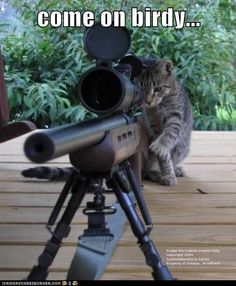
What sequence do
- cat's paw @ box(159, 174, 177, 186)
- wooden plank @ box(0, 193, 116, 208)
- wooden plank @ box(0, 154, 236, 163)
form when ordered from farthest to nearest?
wooden plank @ box(0, 154, 236, 163), cat's paw @ box(159, 174, 177, 186), wooden plank @ box(0, 193, 116, 208)

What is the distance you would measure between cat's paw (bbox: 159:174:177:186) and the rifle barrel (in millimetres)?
604

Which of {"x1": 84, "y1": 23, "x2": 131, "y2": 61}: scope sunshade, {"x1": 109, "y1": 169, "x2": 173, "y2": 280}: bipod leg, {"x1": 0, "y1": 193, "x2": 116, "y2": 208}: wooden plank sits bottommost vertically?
{"x1": 0, "y1": 193, "x2": 116, "y2": 208}: wooden plank

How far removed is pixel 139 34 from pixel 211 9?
0.57 ft

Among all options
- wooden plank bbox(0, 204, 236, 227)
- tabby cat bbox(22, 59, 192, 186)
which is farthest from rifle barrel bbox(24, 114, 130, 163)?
tabby cat bbox(22, 59, 192, 186)

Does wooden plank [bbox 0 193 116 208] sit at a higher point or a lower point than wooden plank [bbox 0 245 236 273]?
lower

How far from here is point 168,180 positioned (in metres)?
1.02

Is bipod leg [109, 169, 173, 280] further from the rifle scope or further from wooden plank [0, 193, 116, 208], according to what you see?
wooden plank [0, 193, 116, 208]

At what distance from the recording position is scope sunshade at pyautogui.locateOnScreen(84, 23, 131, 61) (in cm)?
50

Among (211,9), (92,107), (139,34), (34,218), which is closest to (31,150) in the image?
(92,107)

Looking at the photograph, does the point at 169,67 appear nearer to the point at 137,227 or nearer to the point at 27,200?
the point at 27,200

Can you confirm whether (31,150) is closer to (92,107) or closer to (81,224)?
(92,107)

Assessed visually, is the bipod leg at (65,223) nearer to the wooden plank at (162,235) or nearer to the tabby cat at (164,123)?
the wooden plank at (162,235)

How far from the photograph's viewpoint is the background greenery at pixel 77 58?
3.01 feet

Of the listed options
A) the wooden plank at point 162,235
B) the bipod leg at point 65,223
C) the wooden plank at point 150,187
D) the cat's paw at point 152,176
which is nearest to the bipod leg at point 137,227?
the bipod leg at point 65,223
